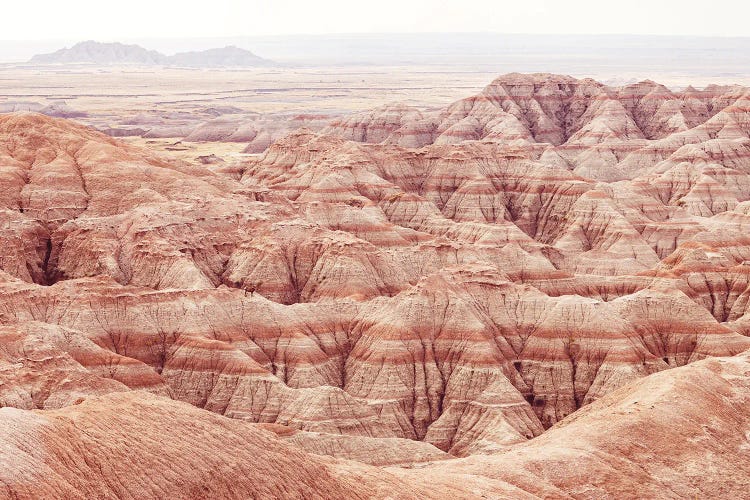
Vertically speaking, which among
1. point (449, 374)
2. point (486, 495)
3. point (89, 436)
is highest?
point (89, 436)

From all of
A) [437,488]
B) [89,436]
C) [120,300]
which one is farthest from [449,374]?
[89,436]

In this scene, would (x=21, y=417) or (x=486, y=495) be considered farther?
(x=486, y=495)

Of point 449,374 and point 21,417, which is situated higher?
point 21,417

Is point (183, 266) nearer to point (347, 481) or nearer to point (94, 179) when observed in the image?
point (94, 179)

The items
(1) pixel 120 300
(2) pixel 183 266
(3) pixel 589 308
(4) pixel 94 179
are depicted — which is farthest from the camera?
(4) pixel 94 179

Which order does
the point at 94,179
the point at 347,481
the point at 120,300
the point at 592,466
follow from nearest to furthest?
the point at 347,481 → the point at 592,466 → the point at 120,300 → the point at 94,179

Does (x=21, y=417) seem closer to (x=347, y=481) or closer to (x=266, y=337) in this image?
(x=347, y=481)
